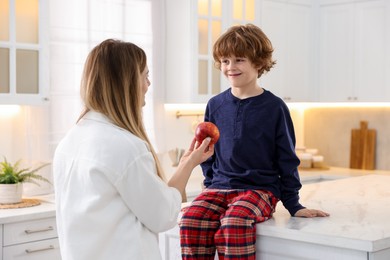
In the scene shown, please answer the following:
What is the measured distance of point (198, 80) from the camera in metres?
4.61

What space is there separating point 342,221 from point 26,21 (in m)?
2.01

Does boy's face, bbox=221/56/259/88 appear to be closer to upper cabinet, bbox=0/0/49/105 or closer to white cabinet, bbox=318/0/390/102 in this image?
upper cabinet, bbox=0/0/49/105

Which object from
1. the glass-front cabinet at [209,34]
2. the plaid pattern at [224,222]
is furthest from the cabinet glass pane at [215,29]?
the plaid pattern at [224,222]

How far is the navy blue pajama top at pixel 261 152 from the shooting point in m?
2.53

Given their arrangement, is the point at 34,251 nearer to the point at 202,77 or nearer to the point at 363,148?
the point at 202,77

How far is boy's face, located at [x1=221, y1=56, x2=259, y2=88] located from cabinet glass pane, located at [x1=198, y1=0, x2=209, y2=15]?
6.79ft

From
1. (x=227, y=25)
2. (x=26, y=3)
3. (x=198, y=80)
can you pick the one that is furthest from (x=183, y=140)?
(x=26, y=3)

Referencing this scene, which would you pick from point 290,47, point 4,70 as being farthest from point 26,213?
point 290,47

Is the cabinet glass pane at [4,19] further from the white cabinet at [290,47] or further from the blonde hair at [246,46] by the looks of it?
the white cabinet at [290,47]

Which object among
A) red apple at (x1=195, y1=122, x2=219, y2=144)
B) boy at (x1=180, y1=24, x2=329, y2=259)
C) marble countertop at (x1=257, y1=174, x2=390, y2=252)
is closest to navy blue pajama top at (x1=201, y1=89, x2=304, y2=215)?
boy at (x1=180, y1=24, x2=329, y2=259)

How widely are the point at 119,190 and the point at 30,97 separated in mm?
1864

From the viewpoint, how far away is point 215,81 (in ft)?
15.6

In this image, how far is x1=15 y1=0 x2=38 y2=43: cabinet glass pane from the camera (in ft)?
11.8

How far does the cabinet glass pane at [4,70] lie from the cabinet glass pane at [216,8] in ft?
5.24
